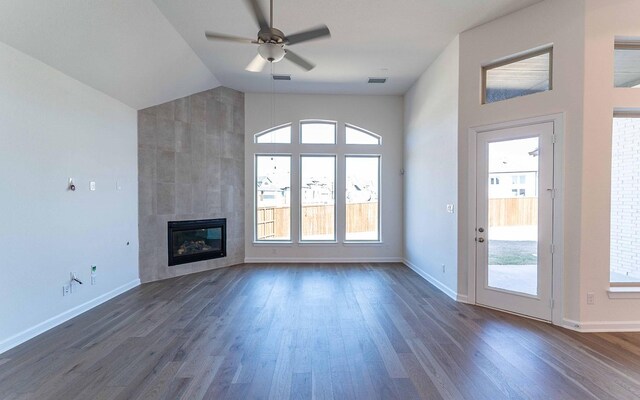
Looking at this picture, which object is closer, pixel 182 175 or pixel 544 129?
pixel 544 129

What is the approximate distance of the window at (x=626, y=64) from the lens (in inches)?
126

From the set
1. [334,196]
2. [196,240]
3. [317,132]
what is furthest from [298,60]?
[196,240]

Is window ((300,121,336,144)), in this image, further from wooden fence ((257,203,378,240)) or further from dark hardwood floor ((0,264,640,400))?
dark hardwood floor ((0,264,640,400))

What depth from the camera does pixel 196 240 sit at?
5645mm

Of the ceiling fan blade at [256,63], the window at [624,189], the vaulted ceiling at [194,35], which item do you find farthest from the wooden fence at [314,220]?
the window at [624,189]

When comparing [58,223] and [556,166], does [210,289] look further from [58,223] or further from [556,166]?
[556,166]

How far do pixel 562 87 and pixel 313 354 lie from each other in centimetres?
393

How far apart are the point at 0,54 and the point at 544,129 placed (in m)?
A: 5.72

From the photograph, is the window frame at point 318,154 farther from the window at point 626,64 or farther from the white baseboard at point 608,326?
the window at point 626,64

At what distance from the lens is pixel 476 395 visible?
2125 millimetres

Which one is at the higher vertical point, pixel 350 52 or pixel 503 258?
pixel 350 52

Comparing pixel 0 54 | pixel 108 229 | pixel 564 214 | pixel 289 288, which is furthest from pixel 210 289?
pixel 564 214

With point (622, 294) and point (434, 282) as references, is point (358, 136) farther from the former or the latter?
point (622, 294)

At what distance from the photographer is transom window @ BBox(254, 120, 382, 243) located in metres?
6.42
